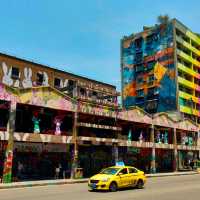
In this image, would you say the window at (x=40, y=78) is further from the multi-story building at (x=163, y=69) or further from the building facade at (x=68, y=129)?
the multi-story building at (x=163, y=69)

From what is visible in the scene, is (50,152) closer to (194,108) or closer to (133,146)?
(133,146)

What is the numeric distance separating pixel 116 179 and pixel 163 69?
6336 centimetres

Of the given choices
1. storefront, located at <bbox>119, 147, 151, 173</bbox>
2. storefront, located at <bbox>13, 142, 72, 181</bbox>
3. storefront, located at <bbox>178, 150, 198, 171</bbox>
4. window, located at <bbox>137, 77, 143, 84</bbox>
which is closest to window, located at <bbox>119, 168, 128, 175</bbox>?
storefront, located at <bbox>13, 142, 72, 181</bbox>

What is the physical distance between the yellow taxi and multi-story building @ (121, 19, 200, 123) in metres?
55.7

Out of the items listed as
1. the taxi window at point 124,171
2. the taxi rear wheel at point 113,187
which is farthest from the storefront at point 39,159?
the taxi rear wheel at point 113,187

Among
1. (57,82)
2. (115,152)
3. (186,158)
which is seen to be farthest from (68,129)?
(186,158)

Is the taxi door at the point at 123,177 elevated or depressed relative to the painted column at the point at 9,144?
depressed

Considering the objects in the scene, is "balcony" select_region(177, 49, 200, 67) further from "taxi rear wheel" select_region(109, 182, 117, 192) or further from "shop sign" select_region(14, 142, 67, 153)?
"taxi rear wheel" select_region(109, 182, 117, 192)

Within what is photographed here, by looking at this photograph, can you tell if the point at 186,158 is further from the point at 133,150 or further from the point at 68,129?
the point at 68,129

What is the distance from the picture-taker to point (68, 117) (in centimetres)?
4206

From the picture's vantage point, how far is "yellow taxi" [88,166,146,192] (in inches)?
880

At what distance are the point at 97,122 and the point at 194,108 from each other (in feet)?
150

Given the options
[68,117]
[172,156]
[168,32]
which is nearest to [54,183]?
[68,117]

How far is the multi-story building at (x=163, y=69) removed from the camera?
267 feet
